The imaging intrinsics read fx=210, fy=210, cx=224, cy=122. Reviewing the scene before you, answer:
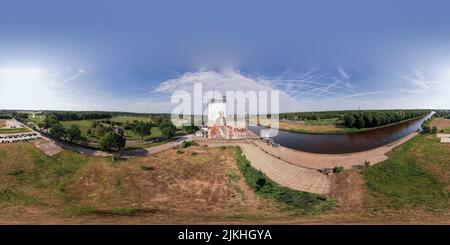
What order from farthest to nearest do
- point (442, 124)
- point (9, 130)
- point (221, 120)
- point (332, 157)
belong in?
1. point (442, 124)
2. point (332, 157)
3. point (221, 120)
4. point (9, 130)

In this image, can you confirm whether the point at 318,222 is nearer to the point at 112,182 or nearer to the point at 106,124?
the point at 112,182

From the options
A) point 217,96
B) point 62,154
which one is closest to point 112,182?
point 62,154

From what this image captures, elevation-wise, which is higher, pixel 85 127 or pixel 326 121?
pixel 326 121

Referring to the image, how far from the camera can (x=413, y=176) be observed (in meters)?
7.97

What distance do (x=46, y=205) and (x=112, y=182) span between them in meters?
1.90

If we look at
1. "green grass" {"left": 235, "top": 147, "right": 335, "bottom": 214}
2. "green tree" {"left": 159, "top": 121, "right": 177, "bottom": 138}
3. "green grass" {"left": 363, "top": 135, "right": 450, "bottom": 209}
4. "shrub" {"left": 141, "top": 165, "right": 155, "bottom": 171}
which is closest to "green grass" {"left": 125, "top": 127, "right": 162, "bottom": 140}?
"green tree" {"left": 159, "top": 121, "right": 177, "bottom": 138}

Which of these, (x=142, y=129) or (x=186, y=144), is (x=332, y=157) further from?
(x=142, y=129)

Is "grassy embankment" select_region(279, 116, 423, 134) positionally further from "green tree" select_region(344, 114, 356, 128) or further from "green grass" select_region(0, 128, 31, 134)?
"green grass" select_region(0, 128, 31, 134)

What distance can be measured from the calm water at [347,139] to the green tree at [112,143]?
598 centimetres

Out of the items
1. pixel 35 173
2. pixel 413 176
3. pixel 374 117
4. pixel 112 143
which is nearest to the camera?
pixel 35 173

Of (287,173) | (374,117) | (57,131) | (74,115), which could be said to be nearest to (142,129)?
(74,115)

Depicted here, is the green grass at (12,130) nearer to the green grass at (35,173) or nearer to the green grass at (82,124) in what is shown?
the green grass at (35,173)

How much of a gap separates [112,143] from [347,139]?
11370mm

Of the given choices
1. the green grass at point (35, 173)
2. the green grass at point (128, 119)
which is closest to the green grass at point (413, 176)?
the green grass at point (128, 119)
